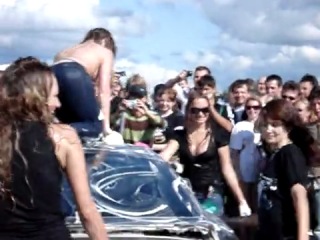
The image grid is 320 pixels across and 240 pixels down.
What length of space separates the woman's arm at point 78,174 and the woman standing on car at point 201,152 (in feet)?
14.1

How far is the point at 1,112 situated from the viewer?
4.91 metres

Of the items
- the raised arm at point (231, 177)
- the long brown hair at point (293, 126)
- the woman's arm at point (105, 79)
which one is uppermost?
the woman's arm at point (105, 79)

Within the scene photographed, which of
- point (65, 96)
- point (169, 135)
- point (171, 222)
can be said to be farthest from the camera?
point (169, 135)

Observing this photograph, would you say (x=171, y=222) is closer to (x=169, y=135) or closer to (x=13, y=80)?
(x=13, y=80)

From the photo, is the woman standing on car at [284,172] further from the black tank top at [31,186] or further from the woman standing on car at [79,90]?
the black tank top at [31,186]

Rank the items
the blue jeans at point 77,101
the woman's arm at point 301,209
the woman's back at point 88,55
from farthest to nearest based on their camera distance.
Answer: the woman's back at point 88,55, the woman's arm at point 301,209, the blue jeans at point 77,101

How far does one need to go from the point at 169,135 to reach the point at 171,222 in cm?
393

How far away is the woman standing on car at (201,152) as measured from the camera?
939cm

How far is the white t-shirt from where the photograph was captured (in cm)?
969

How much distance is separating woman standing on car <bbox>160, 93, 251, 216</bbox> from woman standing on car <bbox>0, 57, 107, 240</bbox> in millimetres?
4357

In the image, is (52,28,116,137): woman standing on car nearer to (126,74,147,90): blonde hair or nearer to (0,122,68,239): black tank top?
(0,122,68,239): black tank top

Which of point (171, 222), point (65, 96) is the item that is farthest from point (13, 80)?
point (65, 96)

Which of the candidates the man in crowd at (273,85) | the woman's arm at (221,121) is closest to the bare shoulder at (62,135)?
the woman's arm at (221,121)

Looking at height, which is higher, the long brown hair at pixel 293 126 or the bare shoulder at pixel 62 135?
the bare shoulder at pixel 62 135
